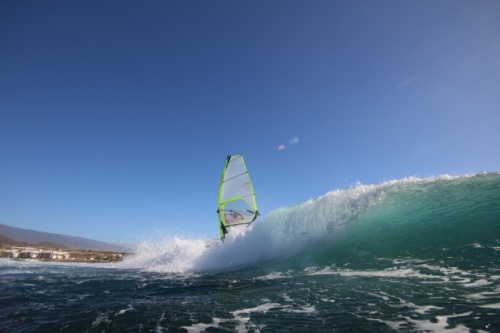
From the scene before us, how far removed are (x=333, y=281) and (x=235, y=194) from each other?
29.8ft

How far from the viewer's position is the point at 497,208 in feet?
34.4

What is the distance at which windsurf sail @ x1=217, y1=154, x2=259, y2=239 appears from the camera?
15.9 meters

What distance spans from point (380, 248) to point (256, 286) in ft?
17.6

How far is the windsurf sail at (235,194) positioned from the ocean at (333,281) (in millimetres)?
783

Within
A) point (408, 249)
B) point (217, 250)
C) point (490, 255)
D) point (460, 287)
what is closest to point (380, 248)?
point (408, 249)

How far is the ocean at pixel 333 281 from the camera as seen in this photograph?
441 centimetres

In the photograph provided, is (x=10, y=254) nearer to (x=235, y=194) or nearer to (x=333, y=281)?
(x=235, y=194)

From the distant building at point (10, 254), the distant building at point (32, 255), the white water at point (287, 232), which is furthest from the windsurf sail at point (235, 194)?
the distant building at point (10, 254)

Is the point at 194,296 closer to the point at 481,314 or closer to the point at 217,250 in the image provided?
the point at 481,314

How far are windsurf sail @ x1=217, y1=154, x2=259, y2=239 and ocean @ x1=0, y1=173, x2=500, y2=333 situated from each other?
78 centimetres

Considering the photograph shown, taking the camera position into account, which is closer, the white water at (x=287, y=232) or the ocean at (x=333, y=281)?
the ocean at (x=333, y=281)

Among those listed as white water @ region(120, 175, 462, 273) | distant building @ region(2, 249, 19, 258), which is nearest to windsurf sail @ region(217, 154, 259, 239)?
white water @ region(120, 175, 462, 273)

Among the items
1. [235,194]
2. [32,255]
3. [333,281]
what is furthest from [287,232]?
[32,255]

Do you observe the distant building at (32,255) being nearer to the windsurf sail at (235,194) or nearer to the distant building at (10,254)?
the distant building at (10,254)
